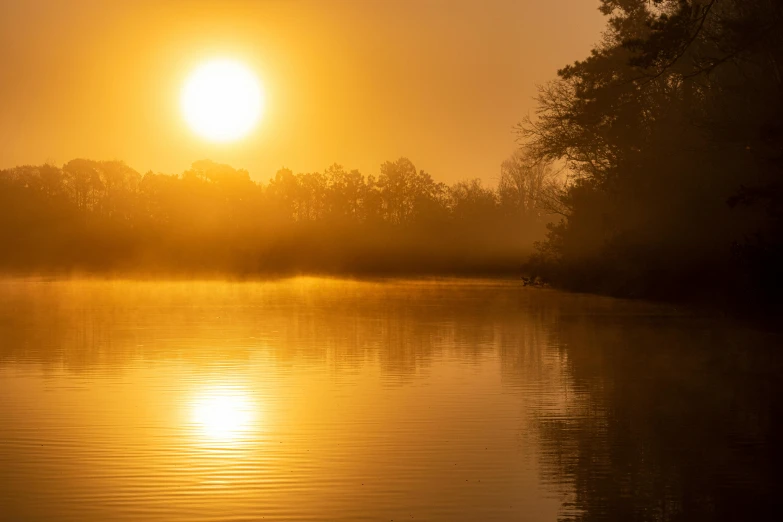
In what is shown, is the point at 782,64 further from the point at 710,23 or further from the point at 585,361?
the point at 585,361

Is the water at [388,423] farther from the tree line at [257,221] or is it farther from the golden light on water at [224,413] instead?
the tree line at [257,221]

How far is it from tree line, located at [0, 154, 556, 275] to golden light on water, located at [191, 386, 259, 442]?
194ft

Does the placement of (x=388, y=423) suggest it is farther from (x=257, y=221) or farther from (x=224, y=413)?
(x=257, y=221)

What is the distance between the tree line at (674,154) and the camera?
26828 millimetres

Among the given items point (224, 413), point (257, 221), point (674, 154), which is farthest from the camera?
point (257, 221)

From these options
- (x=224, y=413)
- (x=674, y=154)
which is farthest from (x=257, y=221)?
(x=224, y=413)

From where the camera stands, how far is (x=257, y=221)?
94.2 m

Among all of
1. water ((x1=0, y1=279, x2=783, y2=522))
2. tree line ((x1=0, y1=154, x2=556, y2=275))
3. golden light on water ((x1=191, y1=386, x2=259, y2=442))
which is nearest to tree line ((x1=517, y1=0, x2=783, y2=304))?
water ((x1=0, y1=279, x2=783, y2=522))

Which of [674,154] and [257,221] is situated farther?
[257,221]

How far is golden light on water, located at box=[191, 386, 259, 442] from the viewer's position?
41.5ft

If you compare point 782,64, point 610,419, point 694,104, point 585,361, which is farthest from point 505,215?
point 610,419

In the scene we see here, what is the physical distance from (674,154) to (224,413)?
2798 centimetres

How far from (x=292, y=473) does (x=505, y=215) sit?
79.8 meters

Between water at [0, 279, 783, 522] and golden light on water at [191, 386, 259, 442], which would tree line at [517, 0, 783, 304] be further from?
golden light on water at [191, 386, 259, 442]
